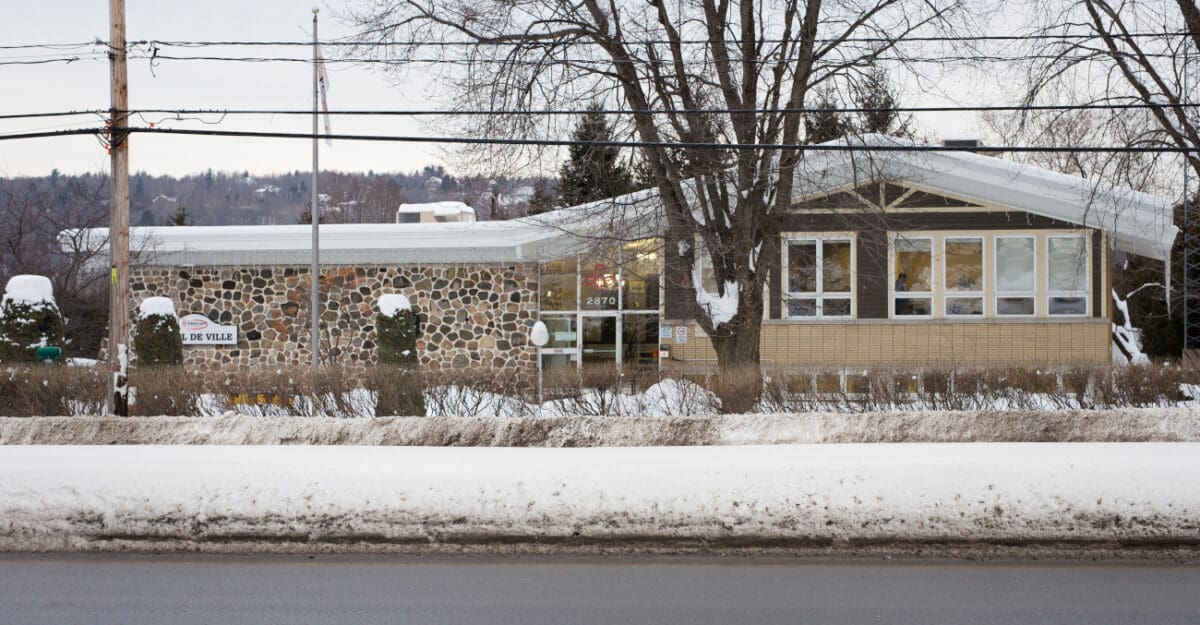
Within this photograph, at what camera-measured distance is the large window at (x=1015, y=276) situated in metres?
21.5

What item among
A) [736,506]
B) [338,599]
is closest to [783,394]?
[736,506]

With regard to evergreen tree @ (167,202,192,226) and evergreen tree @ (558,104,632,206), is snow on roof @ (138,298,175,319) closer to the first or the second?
evergreen tree @ (558,104,632,206)

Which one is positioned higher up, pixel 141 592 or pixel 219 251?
pixel 219 251

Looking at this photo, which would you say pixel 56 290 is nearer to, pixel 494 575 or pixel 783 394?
pixel 783 394

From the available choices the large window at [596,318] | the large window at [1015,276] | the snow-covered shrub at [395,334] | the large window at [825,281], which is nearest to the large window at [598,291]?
the large window at [596,318]

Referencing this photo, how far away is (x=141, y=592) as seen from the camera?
7.34 m

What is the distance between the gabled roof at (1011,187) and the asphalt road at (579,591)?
12.5m

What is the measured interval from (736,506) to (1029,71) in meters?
12.2

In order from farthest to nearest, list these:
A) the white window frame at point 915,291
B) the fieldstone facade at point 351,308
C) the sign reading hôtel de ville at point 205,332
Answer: the sign reading hôtel de ville at point 205,332 → the fieldstone facade at point 351,308 → the white window frame at point 915,291

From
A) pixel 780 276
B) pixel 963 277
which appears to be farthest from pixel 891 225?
pixel 780 276

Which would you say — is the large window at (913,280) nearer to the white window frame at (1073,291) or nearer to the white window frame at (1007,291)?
the white window frame at (1007,291)

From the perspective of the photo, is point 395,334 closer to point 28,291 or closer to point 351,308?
point 351,308

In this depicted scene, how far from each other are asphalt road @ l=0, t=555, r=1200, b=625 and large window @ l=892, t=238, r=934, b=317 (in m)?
14.4

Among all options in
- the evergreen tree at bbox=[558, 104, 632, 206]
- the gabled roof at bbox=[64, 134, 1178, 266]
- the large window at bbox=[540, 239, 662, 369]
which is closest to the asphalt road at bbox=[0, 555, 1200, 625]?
the evergreen tree at bbox=[558, 104, 632, 206]
